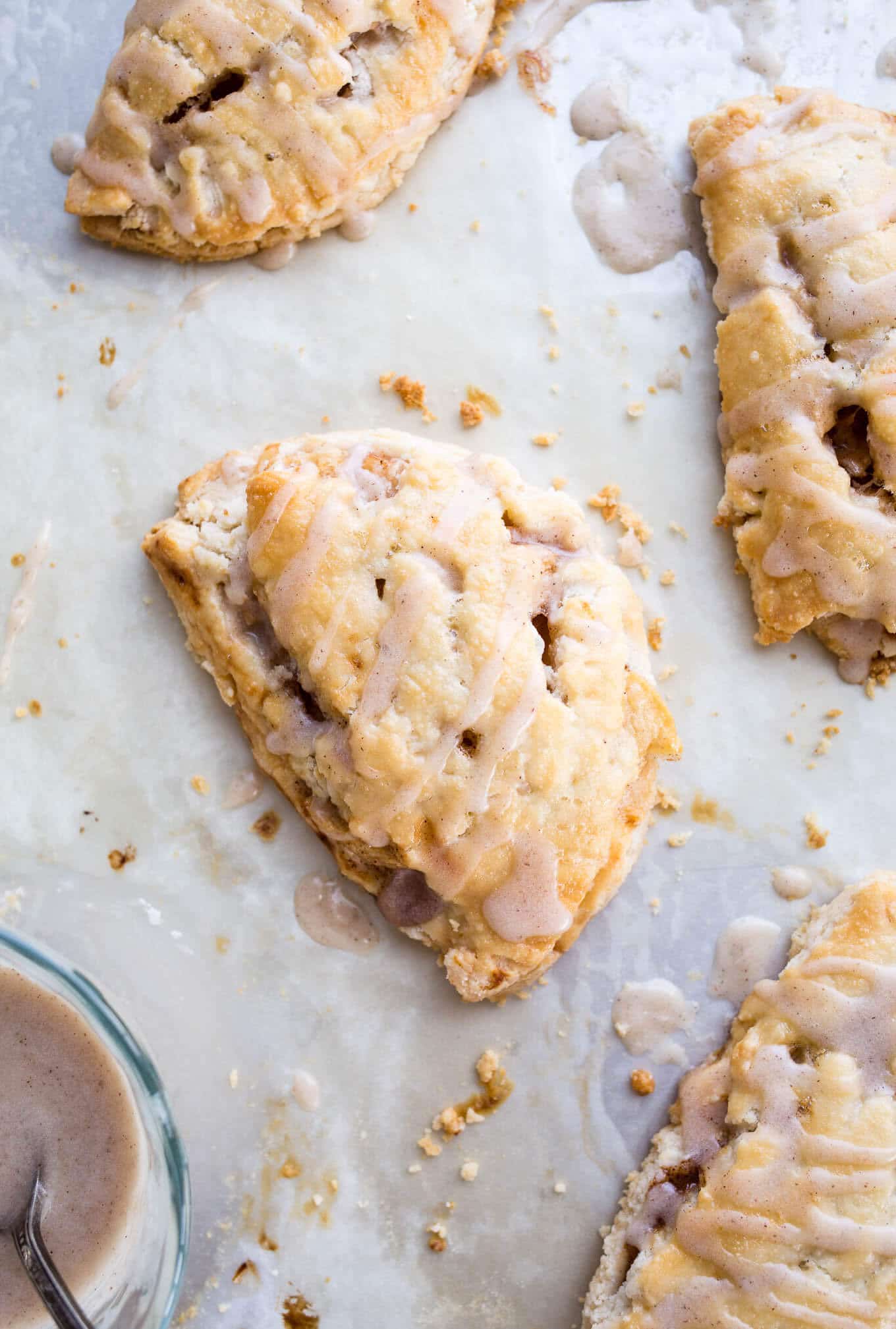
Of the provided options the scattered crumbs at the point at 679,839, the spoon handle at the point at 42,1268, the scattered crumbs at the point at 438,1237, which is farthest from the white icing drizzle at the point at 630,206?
the spoon handle at the point at 42,1268

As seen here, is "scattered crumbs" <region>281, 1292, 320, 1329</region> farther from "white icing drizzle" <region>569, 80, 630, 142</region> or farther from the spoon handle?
"white icing drizzle" <region>569, 80, 630, 142</region>

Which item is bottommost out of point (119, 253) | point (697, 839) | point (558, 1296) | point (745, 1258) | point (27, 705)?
point (558, 1296)

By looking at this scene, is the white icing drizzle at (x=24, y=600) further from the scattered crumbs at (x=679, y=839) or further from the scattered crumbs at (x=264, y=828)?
the scattered crumbs at (x=679, y=839)

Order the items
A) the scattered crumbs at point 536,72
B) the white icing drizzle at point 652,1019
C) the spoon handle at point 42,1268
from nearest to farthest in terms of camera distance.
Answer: the spoon handle at point 42,1268 → the white icing drizzle at point 652,1019 → the scattered crumbs at point 536,72

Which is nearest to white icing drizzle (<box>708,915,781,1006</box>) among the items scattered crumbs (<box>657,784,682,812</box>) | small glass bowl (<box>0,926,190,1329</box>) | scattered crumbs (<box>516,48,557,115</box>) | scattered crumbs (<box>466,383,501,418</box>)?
scattered crumbs (<box>657,784,682,812</box>)

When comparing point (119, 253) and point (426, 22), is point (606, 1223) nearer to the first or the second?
point (119, 253)

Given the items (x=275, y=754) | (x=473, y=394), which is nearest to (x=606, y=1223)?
(x=275, y=754)
